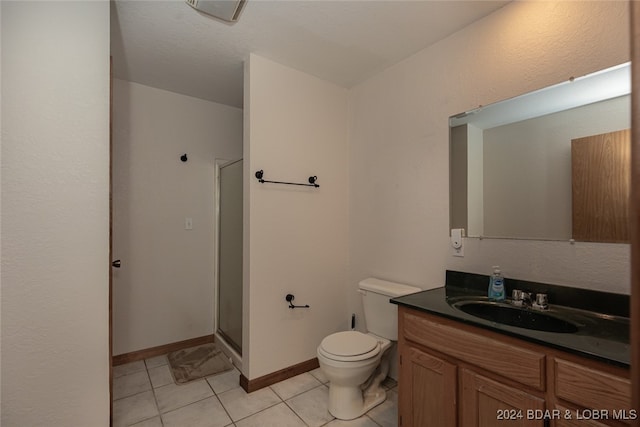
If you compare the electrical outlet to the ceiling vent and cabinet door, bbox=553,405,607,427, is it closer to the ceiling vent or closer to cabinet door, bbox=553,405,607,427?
cabinet door, bbox=553,405,607,427

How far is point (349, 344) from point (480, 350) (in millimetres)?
862

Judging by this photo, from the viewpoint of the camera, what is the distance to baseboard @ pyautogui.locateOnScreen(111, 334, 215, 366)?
8.15 ft

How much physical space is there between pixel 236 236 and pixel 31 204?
1.42m

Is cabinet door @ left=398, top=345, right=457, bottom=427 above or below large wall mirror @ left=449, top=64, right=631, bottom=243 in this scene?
below

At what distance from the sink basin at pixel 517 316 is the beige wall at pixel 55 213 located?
5.90 feet

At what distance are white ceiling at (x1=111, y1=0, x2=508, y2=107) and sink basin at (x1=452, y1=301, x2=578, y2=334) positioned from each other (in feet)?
5.32

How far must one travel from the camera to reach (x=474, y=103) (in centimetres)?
177

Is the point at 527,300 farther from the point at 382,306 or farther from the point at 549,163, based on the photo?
the point at 382,306

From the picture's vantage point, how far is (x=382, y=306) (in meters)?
2.05

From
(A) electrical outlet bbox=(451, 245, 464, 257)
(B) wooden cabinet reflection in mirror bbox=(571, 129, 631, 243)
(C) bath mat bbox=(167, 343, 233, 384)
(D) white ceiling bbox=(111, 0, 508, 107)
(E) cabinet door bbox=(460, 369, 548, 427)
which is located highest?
(D) white ceiling bbox=(111, 0, 508, 107)

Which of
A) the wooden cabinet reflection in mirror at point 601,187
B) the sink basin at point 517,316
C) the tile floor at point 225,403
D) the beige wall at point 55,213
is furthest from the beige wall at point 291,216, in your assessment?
the wooden cabinet reflection in mirror at point 601,187

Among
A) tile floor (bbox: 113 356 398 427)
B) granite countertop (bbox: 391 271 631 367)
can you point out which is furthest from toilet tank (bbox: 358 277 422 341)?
tile floor (bbox: 113 356 398 427)

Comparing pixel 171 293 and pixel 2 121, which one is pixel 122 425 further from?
pixel 2 121

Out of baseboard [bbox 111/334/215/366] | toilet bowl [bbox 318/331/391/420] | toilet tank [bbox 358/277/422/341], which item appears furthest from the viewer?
baseboard [bbox 111/334/215/366]
